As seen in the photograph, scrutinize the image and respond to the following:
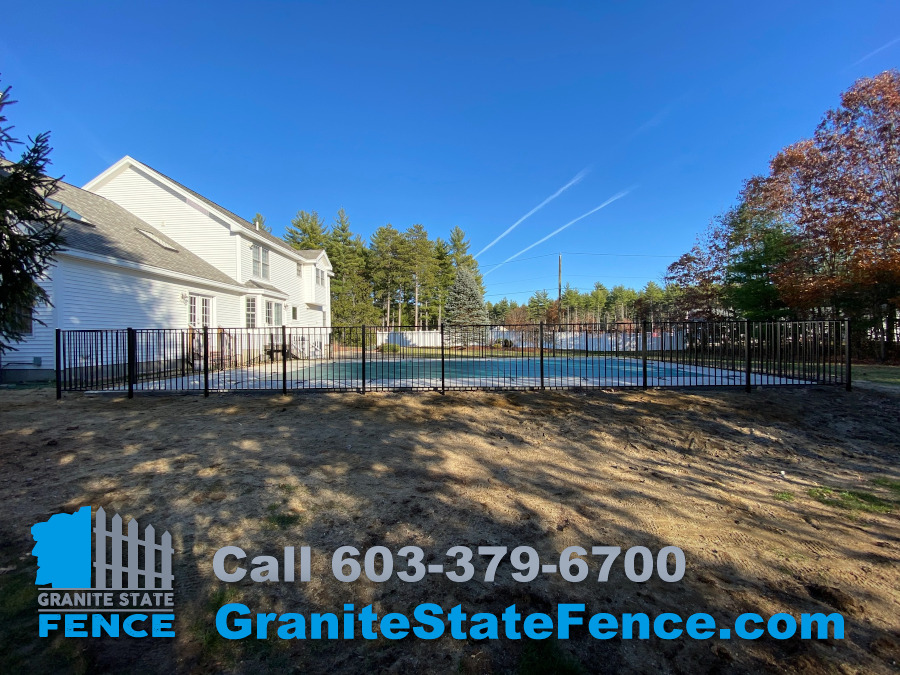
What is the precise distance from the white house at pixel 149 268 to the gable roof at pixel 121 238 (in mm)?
52

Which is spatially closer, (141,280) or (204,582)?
(204,582)

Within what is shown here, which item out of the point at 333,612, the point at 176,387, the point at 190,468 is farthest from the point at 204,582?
the point at 176,387

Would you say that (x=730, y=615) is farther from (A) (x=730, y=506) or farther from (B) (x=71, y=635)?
(B) (x=71, y=635)

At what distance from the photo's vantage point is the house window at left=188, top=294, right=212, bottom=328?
48.7ft

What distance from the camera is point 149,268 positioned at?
12.7 metres

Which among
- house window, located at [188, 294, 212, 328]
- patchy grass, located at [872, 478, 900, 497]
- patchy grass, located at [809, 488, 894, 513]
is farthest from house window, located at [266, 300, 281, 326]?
patchy grass, located at [872, 478, 900, 497]

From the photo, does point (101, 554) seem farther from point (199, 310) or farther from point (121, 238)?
point (121, 238)

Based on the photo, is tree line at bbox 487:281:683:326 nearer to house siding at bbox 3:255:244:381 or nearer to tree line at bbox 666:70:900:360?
tree line at bbox 666:70:900:360

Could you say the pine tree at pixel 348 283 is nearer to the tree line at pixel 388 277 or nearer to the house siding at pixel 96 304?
the tree line at pixel 388 277

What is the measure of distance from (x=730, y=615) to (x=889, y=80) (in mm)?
23422

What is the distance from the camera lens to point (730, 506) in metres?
3.46

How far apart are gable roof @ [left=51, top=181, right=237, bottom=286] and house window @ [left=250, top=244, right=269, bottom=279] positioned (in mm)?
2074

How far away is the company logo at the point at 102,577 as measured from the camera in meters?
2.10

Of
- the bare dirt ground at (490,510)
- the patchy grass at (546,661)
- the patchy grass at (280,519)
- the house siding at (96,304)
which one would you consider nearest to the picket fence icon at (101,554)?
the bare dirt ground at (490,510)
